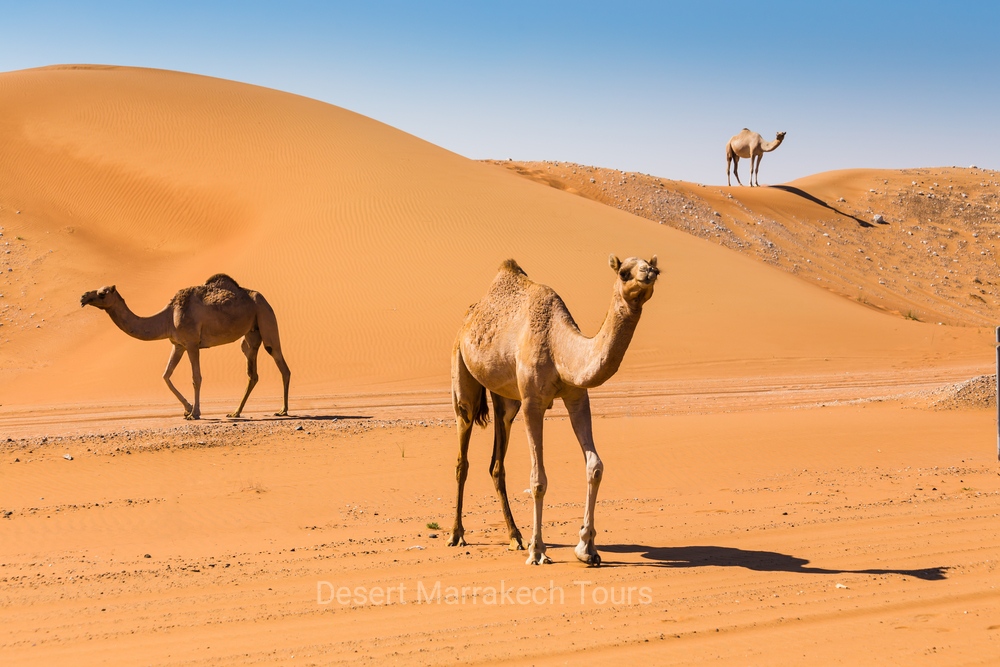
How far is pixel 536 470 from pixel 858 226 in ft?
152

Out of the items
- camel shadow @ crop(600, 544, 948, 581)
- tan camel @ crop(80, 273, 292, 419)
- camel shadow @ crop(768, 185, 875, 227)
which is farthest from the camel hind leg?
camel shadow @ crop(768, 185, 875, 227)

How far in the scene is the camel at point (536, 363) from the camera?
6809 mm

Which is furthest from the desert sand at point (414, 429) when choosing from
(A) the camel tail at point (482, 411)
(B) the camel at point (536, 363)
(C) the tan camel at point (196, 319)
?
(C) the tan camel at point (196, 319)

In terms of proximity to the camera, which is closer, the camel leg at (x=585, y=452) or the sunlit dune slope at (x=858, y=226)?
the camel leg at (x=585, y=452)

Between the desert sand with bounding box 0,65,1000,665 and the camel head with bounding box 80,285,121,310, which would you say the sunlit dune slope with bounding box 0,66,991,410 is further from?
the camel head with bounding box 80,285,121,310

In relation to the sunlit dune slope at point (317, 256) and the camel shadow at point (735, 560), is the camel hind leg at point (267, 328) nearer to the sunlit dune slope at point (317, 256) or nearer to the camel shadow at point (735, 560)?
the sunlit dune slope at point (317, 256)

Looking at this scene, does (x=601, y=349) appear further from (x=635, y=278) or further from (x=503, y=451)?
(x=503, y=451)

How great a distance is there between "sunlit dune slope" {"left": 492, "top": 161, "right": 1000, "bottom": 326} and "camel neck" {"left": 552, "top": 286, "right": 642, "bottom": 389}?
34476 millimetres

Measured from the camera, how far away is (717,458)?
1271 cm

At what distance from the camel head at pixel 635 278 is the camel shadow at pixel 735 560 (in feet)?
7.35

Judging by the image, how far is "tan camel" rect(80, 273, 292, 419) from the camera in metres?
15.7

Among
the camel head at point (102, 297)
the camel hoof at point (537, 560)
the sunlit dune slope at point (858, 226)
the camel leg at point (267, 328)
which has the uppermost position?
the sunlit dune slope at point (858, 226)

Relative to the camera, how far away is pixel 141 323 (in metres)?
15.8

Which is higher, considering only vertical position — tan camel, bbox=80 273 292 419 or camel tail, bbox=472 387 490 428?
tan camel, bbox=80 273 292 419
